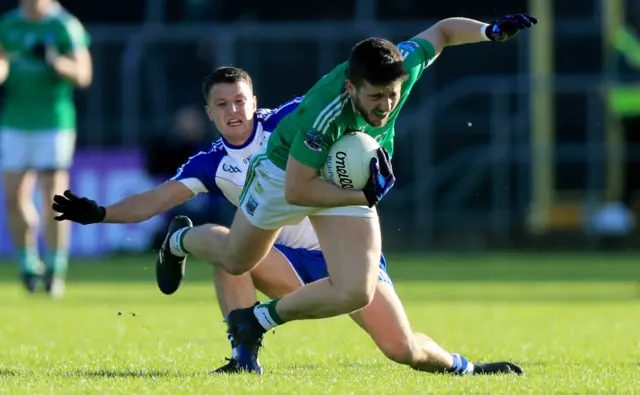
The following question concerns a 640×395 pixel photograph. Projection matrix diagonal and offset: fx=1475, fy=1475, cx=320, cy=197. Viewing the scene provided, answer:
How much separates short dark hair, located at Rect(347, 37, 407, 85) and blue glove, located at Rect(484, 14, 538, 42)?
2.49 feet

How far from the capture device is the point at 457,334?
30.6 feet

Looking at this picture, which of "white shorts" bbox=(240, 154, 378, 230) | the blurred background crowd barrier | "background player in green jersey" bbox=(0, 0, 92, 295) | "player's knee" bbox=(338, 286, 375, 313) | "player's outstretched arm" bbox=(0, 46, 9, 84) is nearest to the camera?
"player's knee" bbox=(338, 286, 375, 313)

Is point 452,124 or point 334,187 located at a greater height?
point 452,124

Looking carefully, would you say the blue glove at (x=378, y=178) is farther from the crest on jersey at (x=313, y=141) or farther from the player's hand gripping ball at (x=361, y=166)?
the crest on jersey at (x=313, y=141)

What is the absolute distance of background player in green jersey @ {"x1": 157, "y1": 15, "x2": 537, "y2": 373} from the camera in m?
6.32

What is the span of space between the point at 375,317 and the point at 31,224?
22.3ft

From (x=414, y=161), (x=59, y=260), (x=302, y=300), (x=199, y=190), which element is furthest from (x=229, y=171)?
(x=414, y=161)

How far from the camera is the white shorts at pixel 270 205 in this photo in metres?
6.58

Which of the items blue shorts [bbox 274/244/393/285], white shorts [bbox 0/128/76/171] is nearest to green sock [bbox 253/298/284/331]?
blue shorts [bbox 274/244/393/285]

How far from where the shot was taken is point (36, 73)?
13367mm

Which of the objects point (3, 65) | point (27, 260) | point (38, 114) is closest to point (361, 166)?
point (27, 260)

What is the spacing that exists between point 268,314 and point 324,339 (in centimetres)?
227

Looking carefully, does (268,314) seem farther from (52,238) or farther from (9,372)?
(52,238)

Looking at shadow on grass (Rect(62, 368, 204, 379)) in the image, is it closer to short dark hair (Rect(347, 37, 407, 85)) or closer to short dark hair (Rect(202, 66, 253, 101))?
short dark hair (Rect(202, 66, 253, 101))
